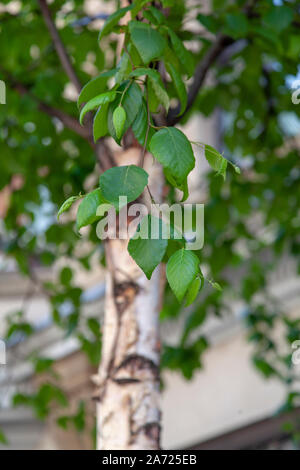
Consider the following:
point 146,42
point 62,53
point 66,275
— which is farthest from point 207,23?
point 66,275

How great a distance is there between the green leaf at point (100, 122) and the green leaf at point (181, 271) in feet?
1.00

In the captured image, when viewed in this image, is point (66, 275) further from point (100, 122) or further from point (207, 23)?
point (100, 122)

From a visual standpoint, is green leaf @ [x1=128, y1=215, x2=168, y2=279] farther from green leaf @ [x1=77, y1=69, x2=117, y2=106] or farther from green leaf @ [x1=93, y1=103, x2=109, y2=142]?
green leaf @ [x1=77, y1=69, x2=117, y2=106]

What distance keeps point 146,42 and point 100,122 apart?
0.73ft

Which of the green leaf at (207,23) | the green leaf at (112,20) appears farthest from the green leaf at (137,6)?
the green leaf at (207,23)

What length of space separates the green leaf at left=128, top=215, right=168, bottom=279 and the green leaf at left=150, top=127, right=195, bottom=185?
11 centimetres

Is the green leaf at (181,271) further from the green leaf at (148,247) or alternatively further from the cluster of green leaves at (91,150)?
the cluster of green leaves at (91,150)

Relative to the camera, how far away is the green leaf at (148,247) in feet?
4.08

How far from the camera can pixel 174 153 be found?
4.19 feet

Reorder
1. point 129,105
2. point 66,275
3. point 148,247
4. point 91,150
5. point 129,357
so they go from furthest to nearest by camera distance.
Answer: point 66,275, point 91,150, point 129,357, point 129,105, point 148,247

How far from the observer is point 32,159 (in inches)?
148
